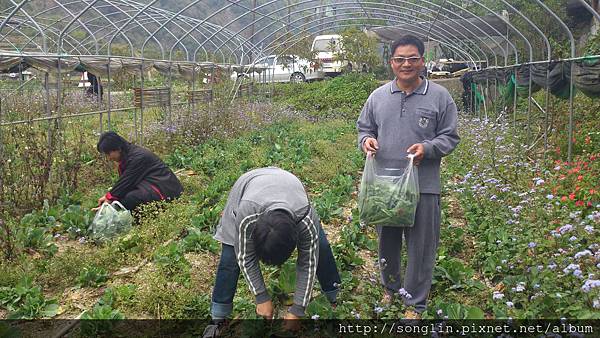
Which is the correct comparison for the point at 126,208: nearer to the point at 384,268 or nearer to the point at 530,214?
the point at 384,268

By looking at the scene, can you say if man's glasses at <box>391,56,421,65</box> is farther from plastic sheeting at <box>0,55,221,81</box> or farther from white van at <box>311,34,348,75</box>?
white van at <box>311,34,348,75</box>

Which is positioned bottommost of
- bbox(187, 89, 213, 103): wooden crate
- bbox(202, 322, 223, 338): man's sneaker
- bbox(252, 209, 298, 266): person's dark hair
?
bbox(202, 322, 223, 338): man's sneaker

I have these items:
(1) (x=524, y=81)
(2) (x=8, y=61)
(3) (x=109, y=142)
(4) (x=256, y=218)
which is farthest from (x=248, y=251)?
(1) (x=524, y=81)

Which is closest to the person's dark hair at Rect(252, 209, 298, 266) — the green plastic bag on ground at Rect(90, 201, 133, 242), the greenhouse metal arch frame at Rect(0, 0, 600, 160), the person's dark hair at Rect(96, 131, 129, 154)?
the green plastic bag on ground at Rect(90, 201, 133, 242)

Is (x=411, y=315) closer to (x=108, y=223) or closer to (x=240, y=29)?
(x=108, y=223)

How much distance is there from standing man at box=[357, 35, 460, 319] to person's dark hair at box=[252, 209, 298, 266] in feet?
2.94

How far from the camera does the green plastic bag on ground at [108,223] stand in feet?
19.2

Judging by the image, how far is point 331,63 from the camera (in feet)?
87.7

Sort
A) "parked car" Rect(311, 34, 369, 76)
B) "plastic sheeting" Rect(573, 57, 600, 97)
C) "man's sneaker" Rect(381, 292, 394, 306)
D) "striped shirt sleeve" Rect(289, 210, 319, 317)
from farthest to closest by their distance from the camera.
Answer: "parked car" Rect(311, 34, 369, 76)
"plastic sheeting" Rect(573, 57, 600, 97)
"man's sneaker" Rect(381, 292, 394, 306)
"striped shirt sleeve" Rect(289, 210, 319, 317)

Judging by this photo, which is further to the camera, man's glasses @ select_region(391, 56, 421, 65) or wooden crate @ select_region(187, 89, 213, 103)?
wooden crate @ select_region(187, 89, 213, 103)

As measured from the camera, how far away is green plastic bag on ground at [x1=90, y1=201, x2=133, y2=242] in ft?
19.2

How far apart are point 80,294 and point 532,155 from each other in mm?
6869

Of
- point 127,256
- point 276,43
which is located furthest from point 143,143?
point 276,43

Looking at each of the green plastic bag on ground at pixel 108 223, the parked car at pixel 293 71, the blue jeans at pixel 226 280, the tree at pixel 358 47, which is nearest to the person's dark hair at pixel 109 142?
the green plastic bag on ground at pixel 108 223
